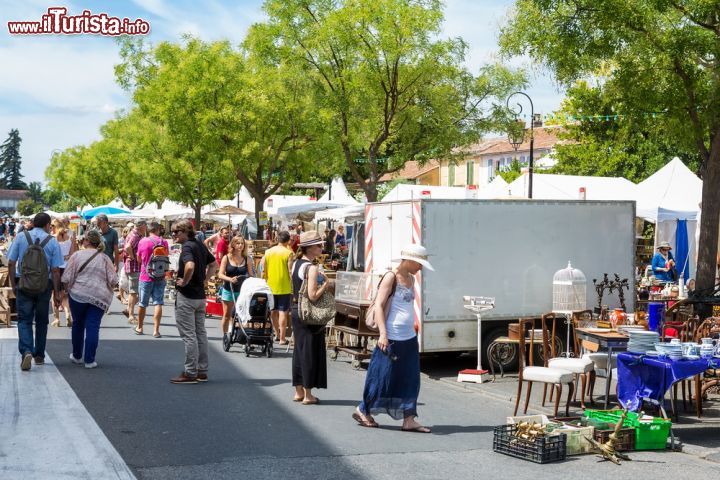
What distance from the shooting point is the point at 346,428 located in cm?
850

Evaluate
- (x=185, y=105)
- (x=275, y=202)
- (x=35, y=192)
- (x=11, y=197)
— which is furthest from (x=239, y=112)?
(x=11, y=197)

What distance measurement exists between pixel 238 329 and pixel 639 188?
1376cm

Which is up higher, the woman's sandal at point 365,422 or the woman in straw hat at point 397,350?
the woman in straw hat at point 397,350

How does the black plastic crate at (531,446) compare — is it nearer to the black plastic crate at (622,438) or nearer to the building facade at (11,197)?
the black plastic crate at (622,438)

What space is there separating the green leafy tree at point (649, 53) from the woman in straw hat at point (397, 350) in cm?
619

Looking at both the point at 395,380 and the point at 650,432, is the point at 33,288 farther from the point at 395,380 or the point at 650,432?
the point at 650,432

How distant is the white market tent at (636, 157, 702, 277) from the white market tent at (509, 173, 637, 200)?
1523 millimetres

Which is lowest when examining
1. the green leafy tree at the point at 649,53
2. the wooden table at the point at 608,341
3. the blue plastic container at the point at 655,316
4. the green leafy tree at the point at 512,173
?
the wooden table at the point at 608,341

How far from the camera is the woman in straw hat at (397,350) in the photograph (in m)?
8.35

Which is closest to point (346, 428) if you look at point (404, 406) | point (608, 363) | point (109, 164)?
point (404, 406)

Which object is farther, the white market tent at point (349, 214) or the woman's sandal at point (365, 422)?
the white market tent at point (349, 214)

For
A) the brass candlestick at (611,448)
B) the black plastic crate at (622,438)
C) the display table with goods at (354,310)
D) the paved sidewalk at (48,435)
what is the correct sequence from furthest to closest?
the display table with goods at (354,310) → the black plastic crate at (622,438) → the brass candlestick at (611,448) → the paved sidewalk at (48,435)

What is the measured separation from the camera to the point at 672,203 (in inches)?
886

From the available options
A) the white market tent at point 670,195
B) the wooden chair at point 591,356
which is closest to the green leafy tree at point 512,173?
the white market tent at point 670,195
